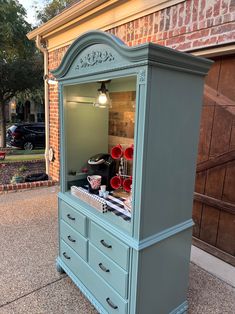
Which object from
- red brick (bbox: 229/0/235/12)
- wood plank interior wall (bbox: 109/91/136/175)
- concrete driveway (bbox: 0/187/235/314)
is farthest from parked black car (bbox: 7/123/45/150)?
red brick (bbox: 229/0/235/12)

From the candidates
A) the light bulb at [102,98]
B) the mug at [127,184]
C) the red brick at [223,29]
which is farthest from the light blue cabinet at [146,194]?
the red brick at [223,29]

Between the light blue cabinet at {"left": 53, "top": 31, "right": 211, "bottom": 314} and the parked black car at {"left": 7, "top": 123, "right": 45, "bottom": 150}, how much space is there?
28.6 ft

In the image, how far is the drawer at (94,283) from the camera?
1.59 meters

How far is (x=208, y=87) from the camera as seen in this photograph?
2510mm

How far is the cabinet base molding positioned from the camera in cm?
174

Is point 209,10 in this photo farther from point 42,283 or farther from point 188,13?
point 42,283

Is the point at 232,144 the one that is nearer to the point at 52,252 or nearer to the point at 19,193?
the point at 52,252

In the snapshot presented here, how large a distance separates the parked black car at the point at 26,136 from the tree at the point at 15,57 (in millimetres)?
504

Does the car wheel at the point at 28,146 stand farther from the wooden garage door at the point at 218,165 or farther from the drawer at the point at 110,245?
the drawer at the point at 110,245

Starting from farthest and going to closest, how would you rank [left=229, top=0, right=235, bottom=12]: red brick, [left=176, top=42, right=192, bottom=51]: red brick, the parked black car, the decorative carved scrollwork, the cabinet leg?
the parked black car → [left=176, top=42, right=192, bottom=51]: red brick → the cabinet leg → [left=229, top=0, right=235, bottom=12]: red brick → the decorative carved scrollwork

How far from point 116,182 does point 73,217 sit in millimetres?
516

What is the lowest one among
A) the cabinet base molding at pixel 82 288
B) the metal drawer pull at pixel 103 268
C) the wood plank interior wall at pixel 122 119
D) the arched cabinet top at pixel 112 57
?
the cabinet base molding at pixel 82 288

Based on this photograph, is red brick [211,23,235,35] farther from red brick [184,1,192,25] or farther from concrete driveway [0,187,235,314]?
concrete driveway [0,187,235,314]

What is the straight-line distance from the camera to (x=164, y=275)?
63.7 inches
